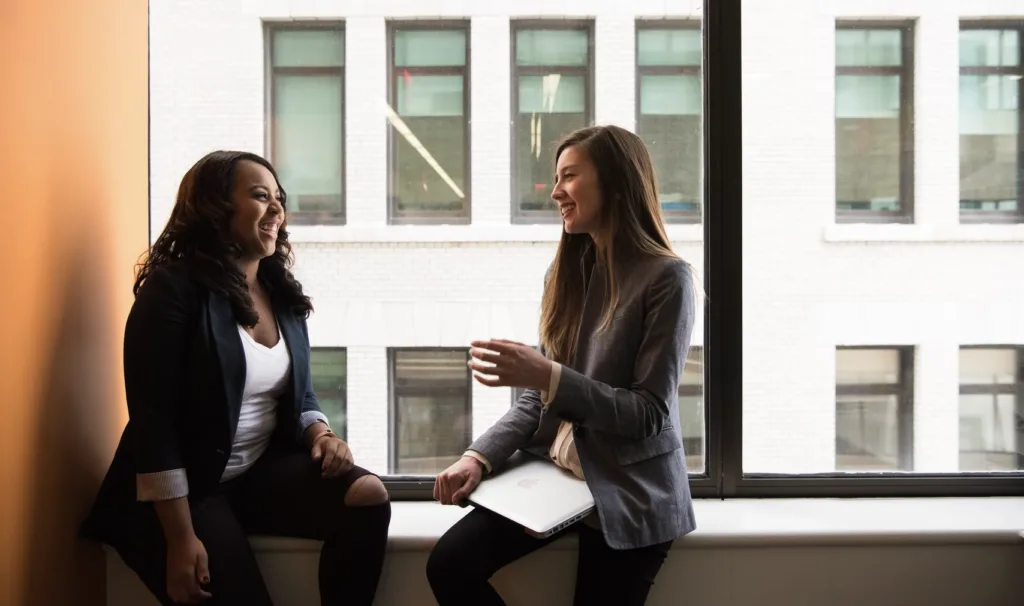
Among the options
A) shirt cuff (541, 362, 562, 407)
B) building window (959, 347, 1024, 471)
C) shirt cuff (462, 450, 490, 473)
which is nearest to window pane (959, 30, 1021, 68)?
building window (959, 347, 1024, 471)

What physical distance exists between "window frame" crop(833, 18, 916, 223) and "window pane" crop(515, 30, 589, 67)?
840 mm

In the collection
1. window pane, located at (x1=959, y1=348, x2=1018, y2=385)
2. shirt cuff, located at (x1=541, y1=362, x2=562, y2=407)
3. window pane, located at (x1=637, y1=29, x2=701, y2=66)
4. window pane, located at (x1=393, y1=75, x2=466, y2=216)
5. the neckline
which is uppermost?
window pane, located at (x1=637, y1=29, x2=701, y2=66)

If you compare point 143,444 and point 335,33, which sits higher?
point 335,33

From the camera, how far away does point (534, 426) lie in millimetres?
1716

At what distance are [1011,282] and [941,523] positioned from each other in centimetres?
91

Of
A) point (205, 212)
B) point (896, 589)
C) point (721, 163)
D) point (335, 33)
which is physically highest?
point (335, 33)

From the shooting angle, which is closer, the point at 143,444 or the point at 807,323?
the point at 143,444

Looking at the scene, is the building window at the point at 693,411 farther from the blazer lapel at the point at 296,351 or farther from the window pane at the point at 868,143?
the blazer lapel at the point at 296,351

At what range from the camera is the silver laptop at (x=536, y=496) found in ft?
4.72

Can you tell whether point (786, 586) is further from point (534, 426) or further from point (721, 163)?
point (721, 163)

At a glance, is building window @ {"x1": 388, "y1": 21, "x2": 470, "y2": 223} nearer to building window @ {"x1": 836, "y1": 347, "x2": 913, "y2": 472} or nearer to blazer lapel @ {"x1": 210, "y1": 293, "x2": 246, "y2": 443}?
blazer lapel @ {"x1": 210, "y1": 293, "x2": 246, "y2": 443}

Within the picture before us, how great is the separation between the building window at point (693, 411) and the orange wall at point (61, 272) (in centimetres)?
166

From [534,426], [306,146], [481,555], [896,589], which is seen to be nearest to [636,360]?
[534,426]

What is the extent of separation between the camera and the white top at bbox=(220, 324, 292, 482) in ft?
5.06
